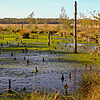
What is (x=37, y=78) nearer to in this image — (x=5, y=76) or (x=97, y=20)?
(x=5, y=76)

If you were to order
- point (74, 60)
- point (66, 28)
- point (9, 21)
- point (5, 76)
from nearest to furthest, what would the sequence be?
point (5, 76) < point (74, 60) < point (66, 28) < point (9, 21)

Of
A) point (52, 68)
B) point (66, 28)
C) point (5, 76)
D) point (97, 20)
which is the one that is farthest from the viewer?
point (66, 28)

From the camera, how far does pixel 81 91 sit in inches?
420

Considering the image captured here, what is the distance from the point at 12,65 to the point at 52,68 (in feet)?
8.36

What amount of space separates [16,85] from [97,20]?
465 centimetres

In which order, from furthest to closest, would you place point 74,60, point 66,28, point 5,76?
point 66,28 → point 74,60 → point 5,76

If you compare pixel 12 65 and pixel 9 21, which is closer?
pixel 12 65

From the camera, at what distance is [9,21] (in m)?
168

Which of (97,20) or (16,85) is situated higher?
(97,20)

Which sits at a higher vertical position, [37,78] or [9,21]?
[9,21]

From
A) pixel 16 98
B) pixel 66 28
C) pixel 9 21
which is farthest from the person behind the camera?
pixel 9 21

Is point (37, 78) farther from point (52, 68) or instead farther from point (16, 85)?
point (52, 68)

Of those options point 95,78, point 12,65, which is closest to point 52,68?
point 12,65

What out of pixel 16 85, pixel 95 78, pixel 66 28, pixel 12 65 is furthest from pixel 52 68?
pixel 66 28
